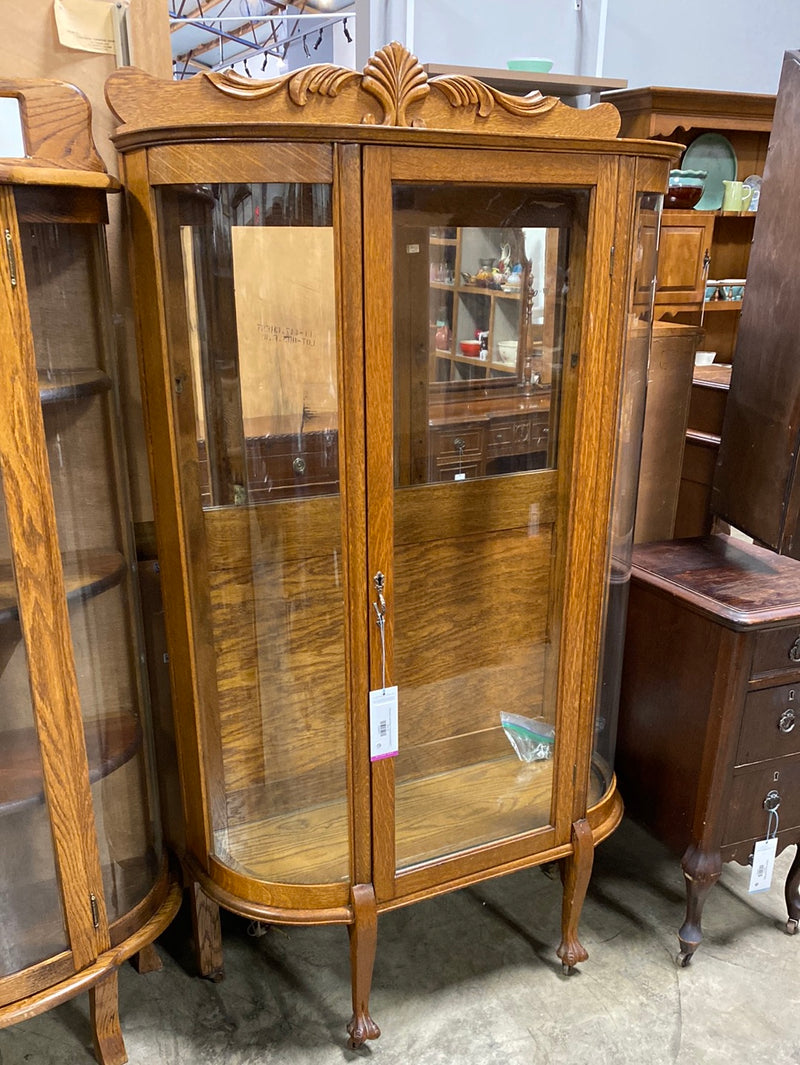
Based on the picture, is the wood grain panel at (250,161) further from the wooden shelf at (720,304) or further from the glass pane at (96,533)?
the wooden shelf at (720,304)

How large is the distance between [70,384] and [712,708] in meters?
1.19

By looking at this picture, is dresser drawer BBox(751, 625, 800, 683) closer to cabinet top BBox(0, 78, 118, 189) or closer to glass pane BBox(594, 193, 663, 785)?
glass pane BBox(594, 193, 663, 785)

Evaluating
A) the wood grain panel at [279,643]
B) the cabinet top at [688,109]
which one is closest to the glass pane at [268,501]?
the wood grain panel at [279,643]

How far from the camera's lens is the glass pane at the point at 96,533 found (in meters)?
1.18

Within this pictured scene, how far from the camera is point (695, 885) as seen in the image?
1.58 m

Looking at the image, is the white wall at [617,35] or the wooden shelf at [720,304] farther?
the white wall at [617,35]

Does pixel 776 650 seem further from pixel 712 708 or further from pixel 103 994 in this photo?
pixel 103 994

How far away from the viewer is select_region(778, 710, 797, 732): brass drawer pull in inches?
60.5

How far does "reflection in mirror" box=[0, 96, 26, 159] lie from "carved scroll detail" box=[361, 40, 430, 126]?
0.47 m

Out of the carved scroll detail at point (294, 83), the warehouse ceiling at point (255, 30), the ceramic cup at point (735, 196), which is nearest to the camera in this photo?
the carved scroll detail at point (294, 83)

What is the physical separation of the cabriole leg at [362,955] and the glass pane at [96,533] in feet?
1.26

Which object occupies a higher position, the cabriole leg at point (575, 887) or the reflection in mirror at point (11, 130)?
the reflection in mirror at point (11, 130)

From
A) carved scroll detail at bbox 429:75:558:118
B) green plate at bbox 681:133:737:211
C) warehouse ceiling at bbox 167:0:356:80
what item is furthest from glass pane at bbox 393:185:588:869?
warehouse ceiling at bbox 167:0:356:80

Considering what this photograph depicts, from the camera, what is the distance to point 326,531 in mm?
1254
